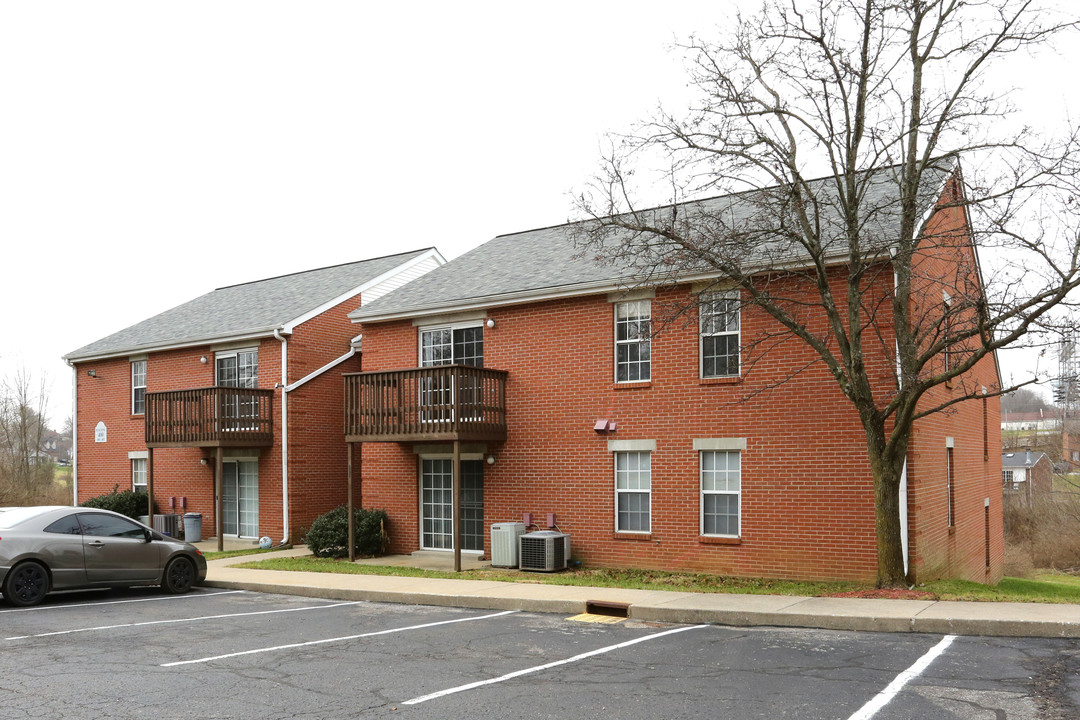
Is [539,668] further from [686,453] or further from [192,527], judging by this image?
[192,527]

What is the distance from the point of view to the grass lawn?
44.8ft

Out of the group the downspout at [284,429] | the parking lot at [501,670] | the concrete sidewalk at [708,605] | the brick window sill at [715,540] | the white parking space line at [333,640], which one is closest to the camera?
the parking lot at [501,670]

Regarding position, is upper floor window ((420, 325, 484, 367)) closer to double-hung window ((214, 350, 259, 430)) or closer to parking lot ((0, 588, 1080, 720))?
double-hung window ((214, 350, 259, 430))

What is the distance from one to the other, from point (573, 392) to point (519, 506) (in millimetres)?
2625

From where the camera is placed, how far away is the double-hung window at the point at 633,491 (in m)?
17.3

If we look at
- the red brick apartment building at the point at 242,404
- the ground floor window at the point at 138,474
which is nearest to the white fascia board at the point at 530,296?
the red brick apartment building at the point at 242,404

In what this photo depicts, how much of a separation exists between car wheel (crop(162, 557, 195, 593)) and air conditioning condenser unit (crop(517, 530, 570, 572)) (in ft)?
19.2

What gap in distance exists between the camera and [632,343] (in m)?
17.7

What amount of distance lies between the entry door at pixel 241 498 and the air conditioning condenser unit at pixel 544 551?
9.48 meters

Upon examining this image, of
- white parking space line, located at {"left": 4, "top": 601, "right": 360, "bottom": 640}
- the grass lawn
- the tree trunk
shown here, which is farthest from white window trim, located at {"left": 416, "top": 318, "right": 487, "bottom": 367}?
the tree trunk

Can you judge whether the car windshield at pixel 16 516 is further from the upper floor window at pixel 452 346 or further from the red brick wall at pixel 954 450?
the red brick wall at pixel 954 450

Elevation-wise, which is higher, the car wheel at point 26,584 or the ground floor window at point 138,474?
the ground floor window at point 138,474

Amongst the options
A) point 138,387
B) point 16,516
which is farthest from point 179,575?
point 138,387

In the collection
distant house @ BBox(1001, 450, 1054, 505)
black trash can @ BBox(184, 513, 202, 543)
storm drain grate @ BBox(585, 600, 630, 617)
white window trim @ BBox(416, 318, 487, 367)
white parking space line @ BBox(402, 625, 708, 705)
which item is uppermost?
white window trim @ BBox(416, 318, 487, 367)
